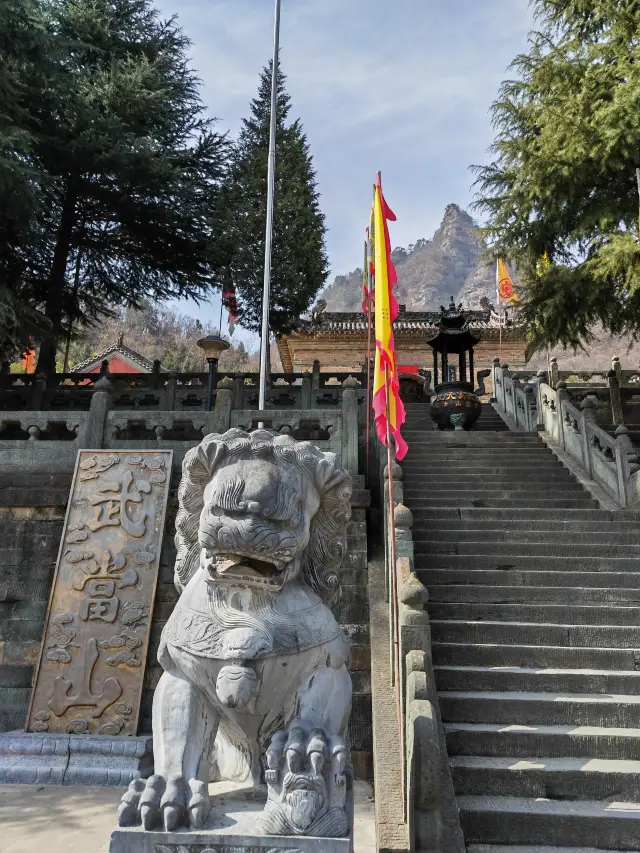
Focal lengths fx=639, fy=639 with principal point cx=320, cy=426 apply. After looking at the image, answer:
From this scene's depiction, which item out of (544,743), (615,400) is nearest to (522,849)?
(544,743)

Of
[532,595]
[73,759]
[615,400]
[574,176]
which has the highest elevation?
[574,176]

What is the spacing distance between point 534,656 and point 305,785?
121 inches

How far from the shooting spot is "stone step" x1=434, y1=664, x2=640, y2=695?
427 centimetres

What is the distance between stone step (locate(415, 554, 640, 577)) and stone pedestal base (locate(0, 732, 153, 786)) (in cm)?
286

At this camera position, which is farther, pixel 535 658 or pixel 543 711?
pixel 535 658

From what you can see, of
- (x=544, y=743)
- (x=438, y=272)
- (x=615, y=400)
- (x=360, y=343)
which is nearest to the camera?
(x=544, y=743)

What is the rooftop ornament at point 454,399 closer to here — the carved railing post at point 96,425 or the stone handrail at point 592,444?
the stone handrail at point 592,444

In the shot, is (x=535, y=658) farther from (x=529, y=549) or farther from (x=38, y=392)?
(x=38, y=392)

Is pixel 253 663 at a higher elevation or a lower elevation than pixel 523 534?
lower

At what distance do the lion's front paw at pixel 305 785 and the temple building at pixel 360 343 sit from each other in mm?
21625

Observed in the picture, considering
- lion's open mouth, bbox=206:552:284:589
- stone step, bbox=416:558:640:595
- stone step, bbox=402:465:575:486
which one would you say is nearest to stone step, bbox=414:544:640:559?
stone step, bbox=416:558:640:595

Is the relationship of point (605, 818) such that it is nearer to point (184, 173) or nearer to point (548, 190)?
point (548, 190)

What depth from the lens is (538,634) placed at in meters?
4.76

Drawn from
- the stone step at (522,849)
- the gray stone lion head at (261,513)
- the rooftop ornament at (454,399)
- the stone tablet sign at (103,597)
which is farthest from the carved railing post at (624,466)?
the gray stone lion head at (261,513)
